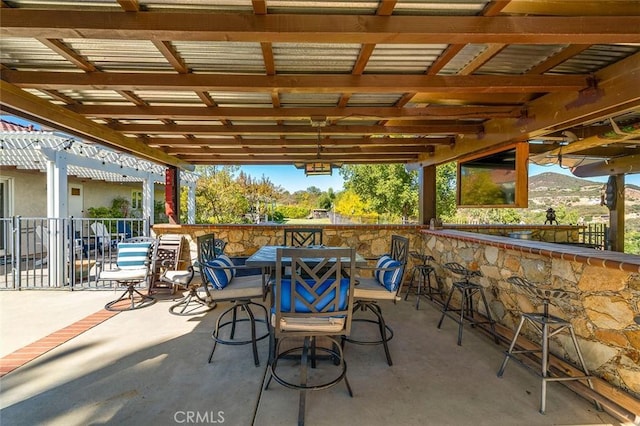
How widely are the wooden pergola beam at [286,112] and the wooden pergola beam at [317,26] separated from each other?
156cm

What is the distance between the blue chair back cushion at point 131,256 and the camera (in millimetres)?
4523

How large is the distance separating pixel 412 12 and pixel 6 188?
10.0m

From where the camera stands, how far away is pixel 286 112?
11.2 ft

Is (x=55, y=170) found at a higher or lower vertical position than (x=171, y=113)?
lower

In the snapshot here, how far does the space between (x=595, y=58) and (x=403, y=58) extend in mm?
1462

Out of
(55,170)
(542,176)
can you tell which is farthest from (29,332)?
(542,176)

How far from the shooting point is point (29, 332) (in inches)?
132

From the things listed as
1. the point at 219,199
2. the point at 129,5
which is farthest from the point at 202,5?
the point at 219,199

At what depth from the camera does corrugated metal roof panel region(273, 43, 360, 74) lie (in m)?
2.22

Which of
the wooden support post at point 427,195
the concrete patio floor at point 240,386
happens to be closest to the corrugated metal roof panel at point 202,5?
the concrete patio floor at point 240,386

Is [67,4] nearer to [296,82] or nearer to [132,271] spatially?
[296,82]

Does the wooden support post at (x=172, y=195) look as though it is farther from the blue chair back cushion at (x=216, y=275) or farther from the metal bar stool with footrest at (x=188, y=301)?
the blue chair back cushion at (x=216, y=275)

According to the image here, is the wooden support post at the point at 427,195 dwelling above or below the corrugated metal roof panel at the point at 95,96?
below

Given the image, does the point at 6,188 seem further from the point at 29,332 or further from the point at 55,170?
the point at 29,332
